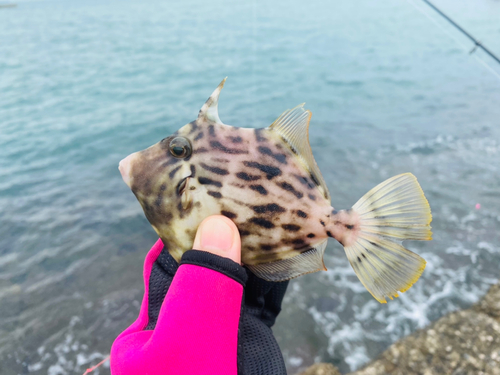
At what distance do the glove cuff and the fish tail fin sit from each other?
577 mm

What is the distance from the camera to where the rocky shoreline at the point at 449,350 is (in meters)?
3.15

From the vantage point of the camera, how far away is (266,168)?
1611 mm

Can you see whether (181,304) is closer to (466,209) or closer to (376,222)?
(376,222)

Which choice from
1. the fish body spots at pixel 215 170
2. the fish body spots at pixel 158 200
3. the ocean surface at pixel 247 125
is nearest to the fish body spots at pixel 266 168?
the fish body spots at pixel 215 170

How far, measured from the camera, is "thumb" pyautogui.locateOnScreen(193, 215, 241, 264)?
1464 mm

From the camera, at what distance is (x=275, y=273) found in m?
1.69

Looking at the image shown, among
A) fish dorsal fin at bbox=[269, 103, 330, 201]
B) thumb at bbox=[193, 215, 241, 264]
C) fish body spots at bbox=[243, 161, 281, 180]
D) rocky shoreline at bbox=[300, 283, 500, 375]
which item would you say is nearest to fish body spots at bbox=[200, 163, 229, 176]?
fish body spots at bbox=[243, 161, 281, 180]

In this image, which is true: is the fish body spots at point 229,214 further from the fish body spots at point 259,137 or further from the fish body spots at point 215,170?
the fish body spots at point 259,137

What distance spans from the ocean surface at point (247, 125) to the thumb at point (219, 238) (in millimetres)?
3013

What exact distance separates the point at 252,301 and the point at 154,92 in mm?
11094

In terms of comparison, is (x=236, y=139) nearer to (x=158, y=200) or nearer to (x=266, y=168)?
(x=266, y=168)

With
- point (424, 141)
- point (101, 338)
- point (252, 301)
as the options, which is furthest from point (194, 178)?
point (424, 141)

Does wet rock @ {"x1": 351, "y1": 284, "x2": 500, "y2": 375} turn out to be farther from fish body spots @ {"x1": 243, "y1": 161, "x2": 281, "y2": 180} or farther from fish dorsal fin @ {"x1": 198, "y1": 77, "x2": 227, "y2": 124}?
fish dorsal fin @ {"x1": 198, "y1": 77, "x2": 227, "y2": 124}

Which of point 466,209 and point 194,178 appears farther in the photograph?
point 466,209
